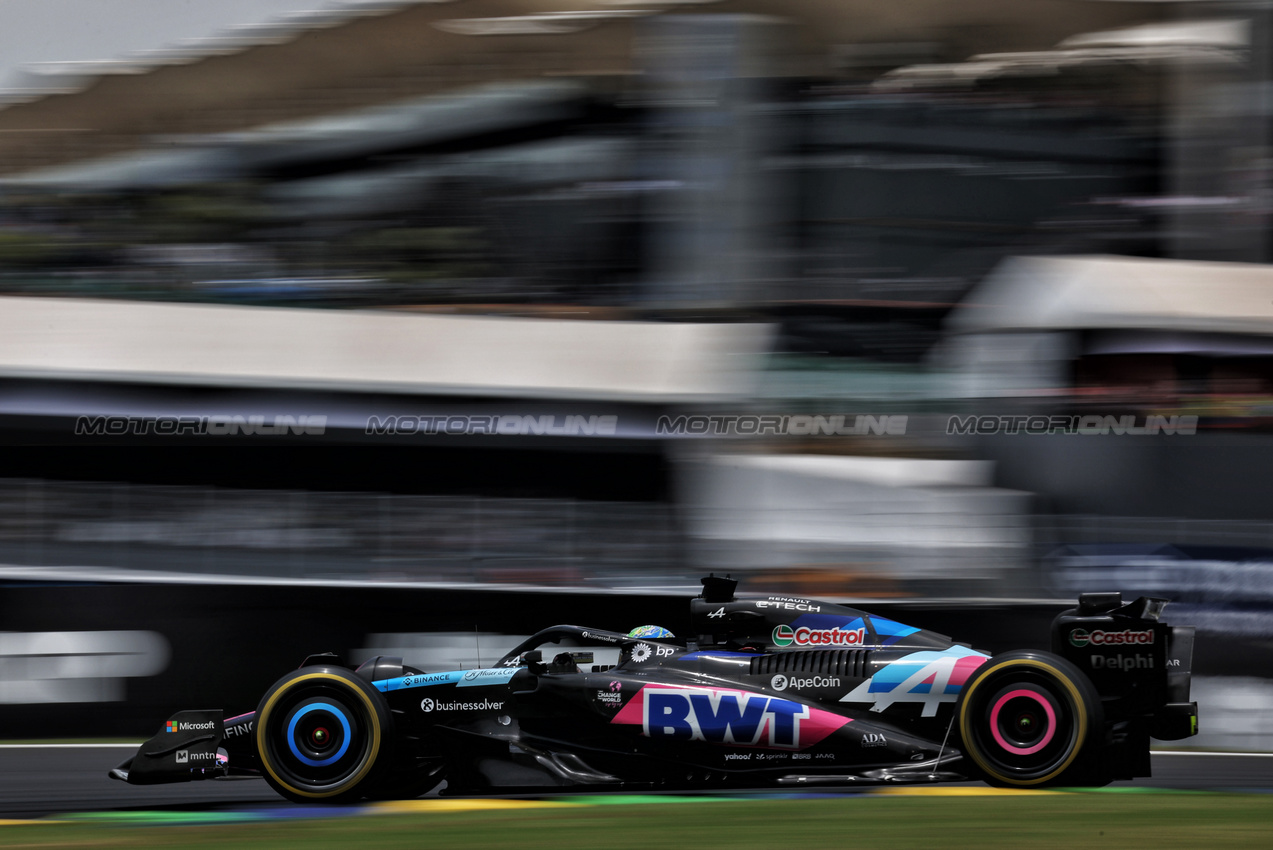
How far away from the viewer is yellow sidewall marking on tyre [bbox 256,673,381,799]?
5.26m

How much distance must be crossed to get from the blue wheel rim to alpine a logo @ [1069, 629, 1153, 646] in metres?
2.91

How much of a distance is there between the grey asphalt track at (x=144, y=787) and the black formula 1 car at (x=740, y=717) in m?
0.31

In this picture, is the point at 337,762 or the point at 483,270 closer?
the point at 337,762

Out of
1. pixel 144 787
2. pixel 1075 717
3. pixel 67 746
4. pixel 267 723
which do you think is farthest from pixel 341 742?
pixel 67 746

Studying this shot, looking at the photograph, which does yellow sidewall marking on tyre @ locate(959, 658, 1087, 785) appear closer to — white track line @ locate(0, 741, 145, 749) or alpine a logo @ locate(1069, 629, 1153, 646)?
alpine a logo @ locate(1069, 629, 1153, 646)

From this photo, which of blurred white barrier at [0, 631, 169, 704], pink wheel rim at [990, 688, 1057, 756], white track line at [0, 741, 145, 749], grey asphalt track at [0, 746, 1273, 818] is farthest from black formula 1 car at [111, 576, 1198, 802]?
blurred white barrier at [0, 631, 169, 704]

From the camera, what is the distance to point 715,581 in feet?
18.5

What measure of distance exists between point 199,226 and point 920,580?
7091mm

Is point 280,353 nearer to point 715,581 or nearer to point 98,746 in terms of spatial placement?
point 98,746

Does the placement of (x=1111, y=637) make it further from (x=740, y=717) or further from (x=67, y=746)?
(x=67, y=746)

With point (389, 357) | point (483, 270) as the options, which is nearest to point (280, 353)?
point (389, 357)

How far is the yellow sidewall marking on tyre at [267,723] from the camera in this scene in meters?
5.26

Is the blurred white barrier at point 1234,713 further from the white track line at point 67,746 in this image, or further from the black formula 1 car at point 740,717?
the white track line at point 67,746

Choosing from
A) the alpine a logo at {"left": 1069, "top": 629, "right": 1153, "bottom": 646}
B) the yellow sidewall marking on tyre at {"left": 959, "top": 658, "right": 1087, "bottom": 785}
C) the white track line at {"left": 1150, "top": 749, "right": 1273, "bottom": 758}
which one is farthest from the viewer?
A: the white track line at {"left": 1150, "top": 749, "right": 1273, "bottom": 758}
